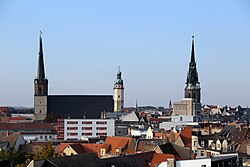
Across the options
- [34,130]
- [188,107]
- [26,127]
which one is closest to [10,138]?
[34,130]

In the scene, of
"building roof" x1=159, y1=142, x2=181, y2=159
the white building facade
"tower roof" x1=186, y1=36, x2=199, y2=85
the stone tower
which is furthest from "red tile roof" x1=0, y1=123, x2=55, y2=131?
"building roof" x1=159, y1=142, x2=181, y2=159

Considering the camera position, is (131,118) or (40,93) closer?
(40,93)

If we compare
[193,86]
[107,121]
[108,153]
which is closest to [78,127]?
[107,121]

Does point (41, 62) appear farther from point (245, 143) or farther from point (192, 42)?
point (245, 143)

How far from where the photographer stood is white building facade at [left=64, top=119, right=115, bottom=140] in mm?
81375

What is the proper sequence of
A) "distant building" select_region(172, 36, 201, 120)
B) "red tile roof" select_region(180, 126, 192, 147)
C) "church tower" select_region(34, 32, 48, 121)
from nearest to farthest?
"red tile roof" select_region(180, 126, 192, 147) < "church tower" select_region(34, 32, 48, 121) < "distant building" select_region(172, 36, 201, 120)

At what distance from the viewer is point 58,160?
24.9 metres

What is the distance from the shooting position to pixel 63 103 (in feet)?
341

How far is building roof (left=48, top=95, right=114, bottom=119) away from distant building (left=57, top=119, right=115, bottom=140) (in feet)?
59.9

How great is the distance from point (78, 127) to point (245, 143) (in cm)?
4515

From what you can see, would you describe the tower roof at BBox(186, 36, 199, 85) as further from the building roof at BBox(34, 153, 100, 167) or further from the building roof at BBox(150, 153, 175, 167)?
the building roof at BBox(34, 153, 100, 167)

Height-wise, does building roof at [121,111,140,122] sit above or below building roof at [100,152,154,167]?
above

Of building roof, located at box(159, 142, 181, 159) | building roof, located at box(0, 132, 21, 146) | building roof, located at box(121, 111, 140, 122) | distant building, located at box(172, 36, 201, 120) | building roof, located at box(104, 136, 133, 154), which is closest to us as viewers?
building roof, located at box(159, 142, 181, 159)

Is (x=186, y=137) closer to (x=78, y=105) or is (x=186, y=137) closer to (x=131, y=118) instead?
(x=78, y=105)
